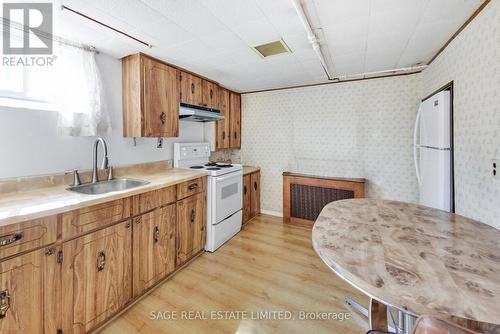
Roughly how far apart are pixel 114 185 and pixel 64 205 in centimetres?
88

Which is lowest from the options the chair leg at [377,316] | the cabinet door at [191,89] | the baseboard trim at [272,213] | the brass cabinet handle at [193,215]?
the baseboard trim at [272,213]

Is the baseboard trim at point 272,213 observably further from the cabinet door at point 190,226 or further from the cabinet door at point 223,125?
the cabinet door at point 190,226

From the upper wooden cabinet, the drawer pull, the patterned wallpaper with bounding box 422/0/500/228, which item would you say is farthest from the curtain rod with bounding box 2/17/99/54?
the patterned wallpaper with bounding box 422/0/500/228

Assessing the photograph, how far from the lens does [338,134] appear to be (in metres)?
3.40

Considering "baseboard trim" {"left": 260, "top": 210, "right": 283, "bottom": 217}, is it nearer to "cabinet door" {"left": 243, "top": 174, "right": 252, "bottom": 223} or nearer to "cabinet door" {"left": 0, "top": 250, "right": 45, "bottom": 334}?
"cabinet door" {"left": 243, "top": 174, "right": 252, "bottom": 223}

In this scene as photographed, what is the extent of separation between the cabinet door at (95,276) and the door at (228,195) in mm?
1133

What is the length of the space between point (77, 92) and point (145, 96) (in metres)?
0.55

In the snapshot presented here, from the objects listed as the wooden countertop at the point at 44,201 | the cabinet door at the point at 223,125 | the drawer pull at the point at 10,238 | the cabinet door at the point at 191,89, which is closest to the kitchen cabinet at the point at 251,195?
the cabinet door at the point at 223,125

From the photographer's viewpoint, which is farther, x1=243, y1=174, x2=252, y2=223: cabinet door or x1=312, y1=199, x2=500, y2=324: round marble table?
x1=243, y1=174, x2=252, y2=223: cabinet door

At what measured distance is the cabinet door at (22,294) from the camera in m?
1.11

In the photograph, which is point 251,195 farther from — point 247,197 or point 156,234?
point 156,234

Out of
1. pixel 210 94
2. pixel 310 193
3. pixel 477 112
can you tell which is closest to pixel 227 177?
pixel 210 94

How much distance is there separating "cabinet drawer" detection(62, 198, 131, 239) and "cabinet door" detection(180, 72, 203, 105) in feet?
5.09

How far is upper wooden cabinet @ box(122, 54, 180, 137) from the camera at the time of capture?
87.8 inches
